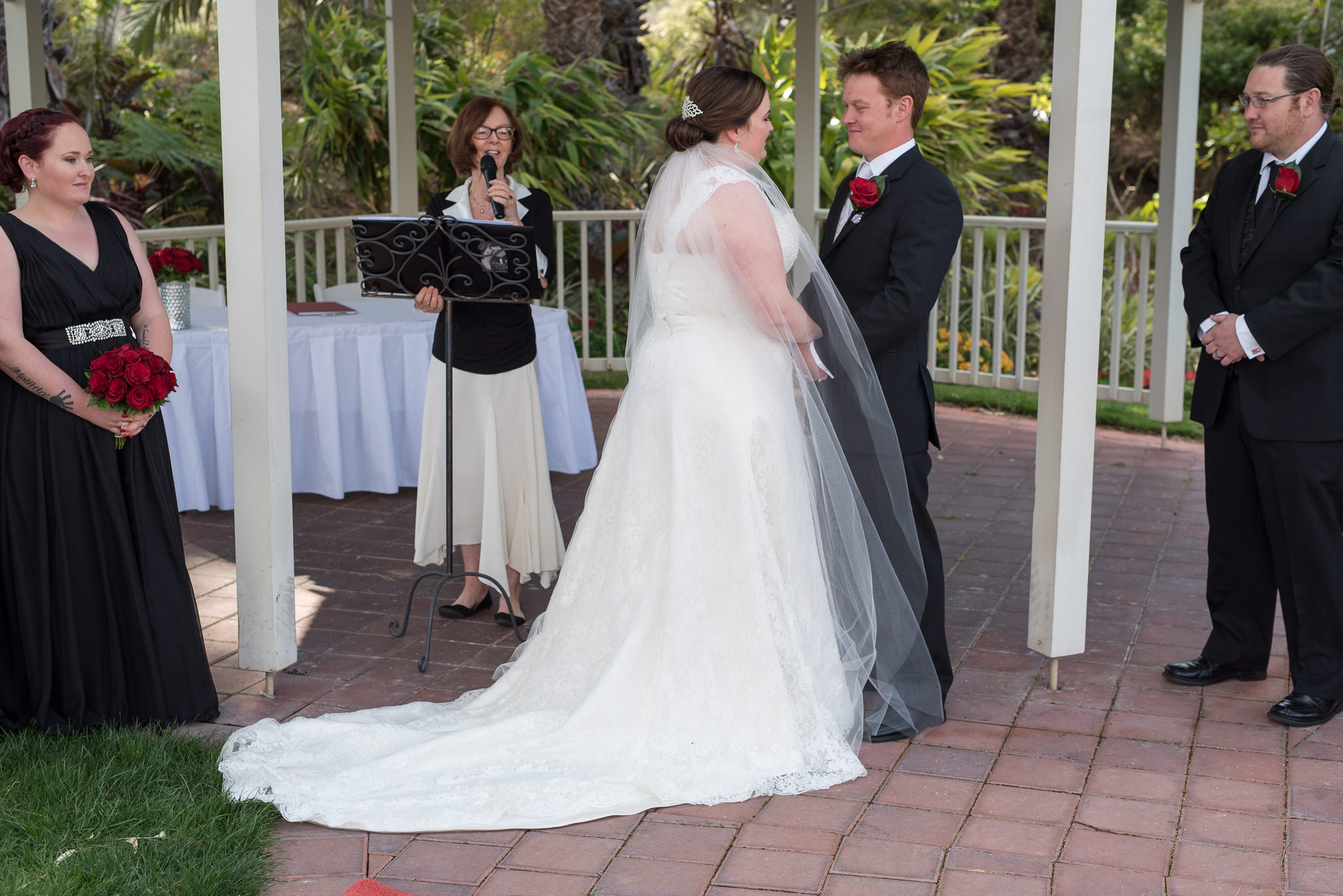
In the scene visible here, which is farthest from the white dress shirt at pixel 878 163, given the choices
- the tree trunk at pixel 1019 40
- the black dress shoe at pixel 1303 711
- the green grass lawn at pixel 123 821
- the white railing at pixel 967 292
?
the tree trunk at pixel 1019 40

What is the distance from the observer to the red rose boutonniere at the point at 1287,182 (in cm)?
368

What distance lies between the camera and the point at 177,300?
6160 mm

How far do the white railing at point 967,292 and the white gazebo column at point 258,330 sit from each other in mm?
3544

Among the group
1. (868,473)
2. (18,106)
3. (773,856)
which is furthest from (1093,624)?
(18,106)

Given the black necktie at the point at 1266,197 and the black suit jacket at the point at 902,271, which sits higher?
the black necktie at the point at 1266,197

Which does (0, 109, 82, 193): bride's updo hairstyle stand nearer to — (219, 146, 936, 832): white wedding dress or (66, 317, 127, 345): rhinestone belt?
(66, 317, 127, 345): rhinestone belt

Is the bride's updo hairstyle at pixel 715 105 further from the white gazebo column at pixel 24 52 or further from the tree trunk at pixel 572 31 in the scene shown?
the tree trunk at pixel 572 31

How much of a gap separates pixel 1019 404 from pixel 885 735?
5.55 m

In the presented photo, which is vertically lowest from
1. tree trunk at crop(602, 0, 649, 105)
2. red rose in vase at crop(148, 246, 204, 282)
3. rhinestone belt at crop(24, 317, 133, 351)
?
rhinestone belt at crop(24, 317, 133, 351)

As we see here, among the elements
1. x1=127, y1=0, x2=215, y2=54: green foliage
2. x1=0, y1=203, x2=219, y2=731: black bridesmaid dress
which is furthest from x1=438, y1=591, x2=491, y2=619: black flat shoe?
x1=127, y1=0, x2=215, y2=54: green foliage

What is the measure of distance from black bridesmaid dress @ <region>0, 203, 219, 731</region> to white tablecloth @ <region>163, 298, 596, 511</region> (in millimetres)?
2344

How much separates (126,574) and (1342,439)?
348 cm

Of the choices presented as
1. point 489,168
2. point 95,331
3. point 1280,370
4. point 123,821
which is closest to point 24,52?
point 489,168

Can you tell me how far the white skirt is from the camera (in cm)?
476
